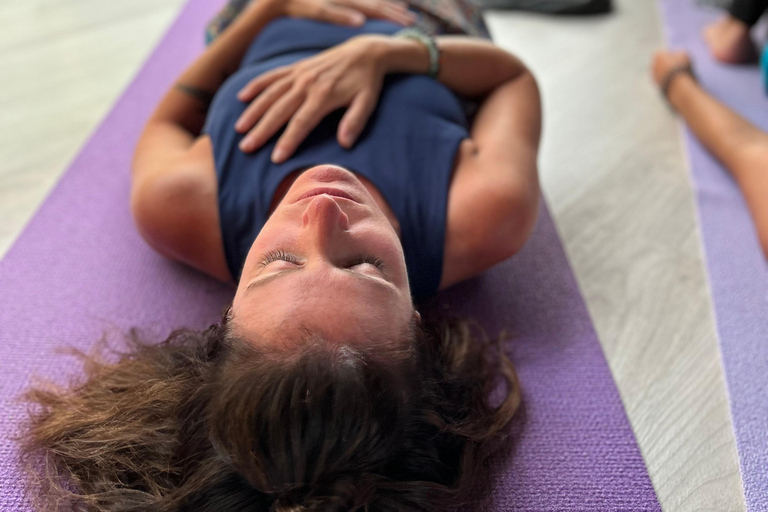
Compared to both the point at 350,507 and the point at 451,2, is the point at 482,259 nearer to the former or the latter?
the point at 350,507

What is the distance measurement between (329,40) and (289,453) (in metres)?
0.78

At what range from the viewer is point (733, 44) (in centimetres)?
147

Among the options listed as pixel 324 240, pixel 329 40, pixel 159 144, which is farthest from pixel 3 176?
pixel 324 240

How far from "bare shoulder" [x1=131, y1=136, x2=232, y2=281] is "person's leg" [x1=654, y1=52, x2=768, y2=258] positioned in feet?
3.06

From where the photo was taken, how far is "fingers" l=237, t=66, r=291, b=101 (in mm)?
933

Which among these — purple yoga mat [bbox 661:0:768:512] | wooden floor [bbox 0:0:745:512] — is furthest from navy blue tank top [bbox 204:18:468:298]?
purple yoga mat [bbox 661:0:768:512]

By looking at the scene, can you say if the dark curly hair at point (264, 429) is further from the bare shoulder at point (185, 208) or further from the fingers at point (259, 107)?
the fingers at point (259, 107)

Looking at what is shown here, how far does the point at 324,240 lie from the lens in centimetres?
62

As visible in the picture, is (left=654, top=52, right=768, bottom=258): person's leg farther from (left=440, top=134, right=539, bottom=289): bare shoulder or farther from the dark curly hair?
the dark curly hair

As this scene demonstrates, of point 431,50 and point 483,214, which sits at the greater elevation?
point 431,50

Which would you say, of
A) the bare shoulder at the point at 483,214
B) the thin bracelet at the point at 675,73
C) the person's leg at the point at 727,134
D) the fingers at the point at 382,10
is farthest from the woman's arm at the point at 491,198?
the thin bracelet at the point at 675,73

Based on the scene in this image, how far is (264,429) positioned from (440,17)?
95 cm

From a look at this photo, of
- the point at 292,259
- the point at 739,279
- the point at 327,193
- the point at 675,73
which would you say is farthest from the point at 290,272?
the point at 675,73

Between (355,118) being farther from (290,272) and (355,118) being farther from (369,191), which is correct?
(290,272)
